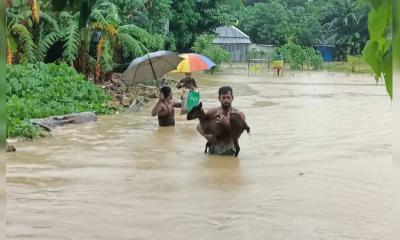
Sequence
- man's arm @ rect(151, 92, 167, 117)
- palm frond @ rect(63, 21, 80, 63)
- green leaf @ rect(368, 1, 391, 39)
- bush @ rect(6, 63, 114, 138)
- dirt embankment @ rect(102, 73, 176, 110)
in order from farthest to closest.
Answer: palm frond @ rect(63, 21, 80, 63), dirt embankment @ rect(102, 73, 176, 110), bush @ rect(6, 63, 114, 138), man's arm @ rect(151, 92, 167, 117), green leaf @ rect(368, 1, 391, 39)

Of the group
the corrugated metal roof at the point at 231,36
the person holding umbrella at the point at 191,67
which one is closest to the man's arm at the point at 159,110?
the person holding umbrella at the point at 191,67

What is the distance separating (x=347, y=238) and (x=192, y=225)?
110cm

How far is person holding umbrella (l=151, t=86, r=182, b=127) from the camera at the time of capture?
1057cm

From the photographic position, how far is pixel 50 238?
13.9ft

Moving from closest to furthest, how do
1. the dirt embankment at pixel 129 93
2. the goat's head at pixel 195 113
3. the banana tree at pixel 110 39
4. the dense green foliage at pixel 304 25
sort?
the goat's head at pixel 195 113 < the dirt embankment at pixel 129 93 < the banana tree at pixel 110 39 < the dense green foliage at pixel 304 25

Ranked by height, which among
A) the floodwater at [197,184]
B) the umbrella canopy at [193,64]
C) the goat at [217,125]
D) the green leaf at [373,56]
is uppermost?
the green leaf at [373,56]

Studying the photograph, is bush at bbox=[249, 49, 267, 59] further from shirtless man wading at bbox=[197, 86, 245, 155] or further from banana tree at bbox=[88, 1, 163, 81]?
shirtless man wading at bbox=[197, 86, 245, 155]

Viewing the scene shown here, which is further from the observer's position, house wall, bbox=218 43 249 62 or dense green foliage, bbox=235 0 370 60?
house wall, bbox=218 43 249 62

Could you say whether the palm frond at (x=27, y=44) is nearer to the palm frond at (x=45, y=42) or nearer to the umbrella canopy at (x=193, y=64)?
the palm frond at (x=45, y=42)

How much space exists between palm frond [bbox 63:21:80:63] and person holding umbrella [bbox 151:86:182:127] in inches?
220

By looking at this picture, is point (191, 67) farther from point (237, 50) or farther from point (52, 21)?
point (237, 50)

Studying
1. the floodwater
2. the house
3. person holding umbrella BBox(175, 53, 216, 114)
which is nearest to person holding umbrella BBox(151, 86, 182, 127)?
the floodwater

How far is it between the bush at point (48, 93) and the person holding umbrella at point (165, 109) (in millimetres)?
2103

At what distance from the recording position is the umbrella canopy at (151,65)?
11.6 metres
